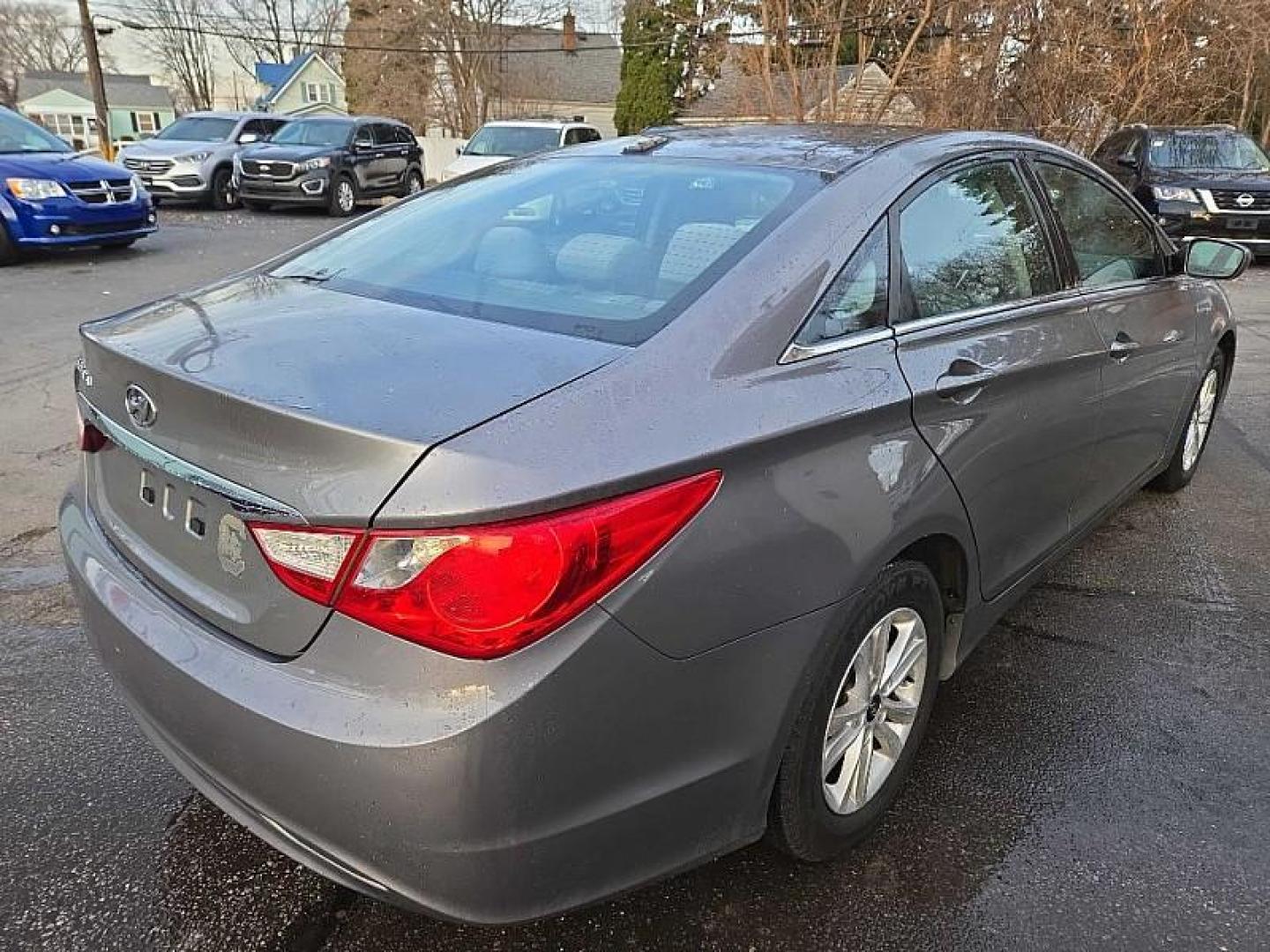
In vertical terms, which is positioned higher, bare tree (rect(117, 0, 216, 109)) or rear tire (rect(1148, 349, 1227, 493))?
bare tree (rect(117, 0, 216, 109))

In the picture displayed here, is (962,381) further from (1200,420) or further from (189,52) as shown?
(189,52)

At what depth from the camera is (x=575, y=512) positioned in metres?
1.53

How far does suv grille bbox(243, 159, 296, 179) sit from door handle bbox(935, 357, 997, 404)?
16182 mm

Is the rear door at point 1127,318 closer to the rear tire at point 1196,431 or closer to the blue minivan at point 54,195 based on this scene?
the rear tire at point 1196,431

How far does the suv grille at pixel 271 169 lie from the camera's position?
53.9 feet

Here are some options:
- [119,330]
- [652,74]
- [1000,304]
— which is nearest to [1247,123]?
[652,74]

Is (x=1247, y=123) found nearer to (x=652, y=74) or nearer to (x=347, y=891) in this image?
(x=652, y=74)

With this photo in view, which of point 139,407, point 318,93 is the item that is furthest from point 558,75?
point 139,407

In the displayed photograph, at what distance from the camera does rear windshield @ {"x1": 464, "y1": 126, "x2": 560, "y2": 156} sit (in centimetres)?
1666

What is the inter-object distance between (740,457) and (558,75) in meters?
50.6

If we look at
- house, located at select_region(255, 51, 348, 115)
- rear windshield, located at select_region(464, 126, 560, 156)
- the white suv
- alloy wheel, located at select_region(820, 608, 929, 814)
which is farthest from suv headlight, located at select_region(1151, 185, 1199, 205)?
house, located at select_region(255, 51, 348, 115)

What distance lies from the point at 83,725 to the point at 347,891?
1065mm

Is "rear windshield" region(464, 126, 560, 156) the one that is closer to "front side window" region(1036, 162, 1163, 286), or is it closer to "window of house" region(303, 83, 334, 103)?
"front side window" region(1036, 162, 1163, 286)

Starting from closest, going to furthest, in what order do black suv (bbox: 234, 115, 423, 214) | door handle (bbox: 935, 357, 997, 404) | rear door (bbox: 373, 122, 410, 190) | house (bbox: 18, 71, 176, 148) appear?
door handle (bbox: 935, 357, 997, 404), black suv (bbox: 234, 115, 423, 214), rear door (bbox: 373, 122, 410, 190), house (bbox: 18, 71, 176, 148)
